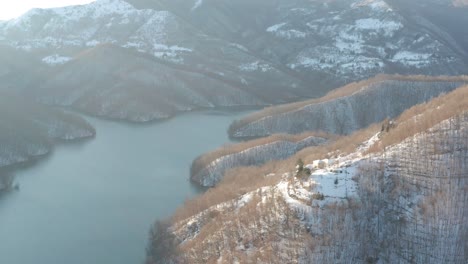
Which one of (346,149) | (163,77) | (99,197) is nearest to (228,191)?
(346,149)

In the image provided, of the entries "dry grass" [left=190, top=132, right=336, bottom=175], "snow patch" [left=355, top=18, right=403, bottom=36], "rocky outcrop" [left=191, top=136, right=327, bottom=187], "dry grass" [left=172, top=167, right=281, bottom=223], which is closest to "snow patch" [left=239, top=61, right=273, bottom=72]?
"snow patch" [left=355, top=18, right=403, bottom=36]

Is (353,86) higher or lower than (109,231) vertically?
higher

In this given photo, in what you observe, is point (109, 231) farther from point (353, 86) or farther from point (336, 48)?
point (336, 48)

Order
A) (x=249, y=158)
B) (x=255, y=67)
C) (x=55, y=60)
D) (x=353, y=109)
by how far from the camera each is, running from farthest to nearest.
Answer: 1. (x=255, y=67)
2. (x=55, y=60)
3. (x=353, y=109)
4. (x=249, y=158)

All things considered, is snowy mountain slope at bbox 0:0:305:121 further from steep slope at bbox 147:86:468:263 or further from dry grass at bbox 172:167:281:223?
steep slope at bbox 147:86:468:263

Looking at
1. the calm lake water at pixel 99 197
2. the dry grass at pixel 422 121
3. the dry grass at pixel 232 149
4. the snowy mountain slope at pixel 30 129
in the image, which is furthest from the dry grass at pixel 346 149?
the snowy mountain slope at pixel 30 129

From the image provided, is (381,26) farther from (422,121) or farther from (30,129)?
(422,121)

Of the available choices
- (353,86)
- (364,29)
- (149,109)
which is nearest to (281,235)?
(353,86)

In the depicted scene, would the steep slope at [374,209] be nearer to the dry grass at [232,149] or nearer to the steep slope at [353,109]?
the dry grass at [232,149]
